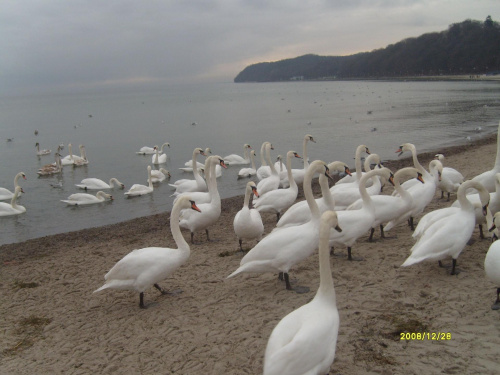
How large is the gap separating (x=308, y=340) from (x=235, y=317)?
7.40 ft

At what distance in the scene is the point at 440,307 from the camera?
17.7 ft

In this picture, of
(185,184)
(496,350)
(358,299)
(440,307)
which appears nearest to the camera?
(496,350)

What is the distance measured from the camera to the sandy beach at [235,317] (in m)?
4.67

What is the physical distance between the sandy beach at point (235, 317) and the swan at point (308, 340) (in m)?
0.72

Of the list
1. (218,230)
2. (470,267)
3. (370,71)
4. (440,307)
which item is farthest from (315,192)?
(370,71)

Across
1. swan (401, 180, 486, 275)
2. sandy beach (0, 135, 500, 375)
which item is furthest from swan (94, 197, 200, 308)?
swan (401, 180, 486, 275)

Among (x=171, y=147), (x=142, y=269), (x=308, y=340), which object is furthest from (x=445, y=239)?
(x=171, y=147)

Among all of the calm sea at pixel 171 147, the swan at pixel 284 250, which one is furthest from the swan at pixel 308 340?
the calm sea at pixel 171 147

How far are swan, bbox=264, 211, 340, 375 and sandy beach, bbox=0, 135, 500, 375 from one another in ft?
2.36

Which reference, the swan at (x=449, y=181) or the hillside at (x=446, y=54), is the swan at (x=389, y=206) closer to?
the swan at (x=449, y=181)

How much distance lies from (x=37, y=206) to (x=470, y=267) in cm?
1538

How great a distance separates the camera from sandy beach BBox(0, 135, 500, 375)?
15.3 feet

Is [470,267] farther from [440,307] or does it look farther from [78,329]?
[78,329]

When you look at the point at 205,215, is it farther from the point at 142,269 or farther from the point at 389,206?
the point at 389,206
